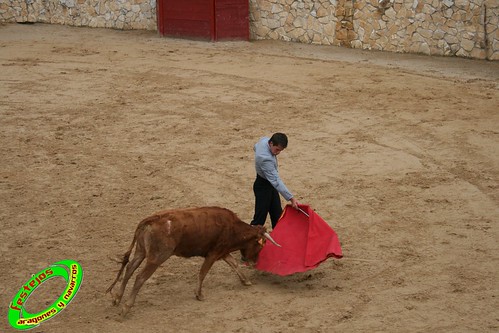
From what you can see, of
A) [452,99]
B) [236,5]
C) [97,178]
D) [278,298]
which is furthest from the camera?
[236,5]

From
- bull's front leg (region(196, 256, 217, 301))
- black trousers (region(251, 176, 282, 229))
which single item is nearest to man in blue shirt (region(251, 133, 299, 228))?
black trousers (region(251, 176, 282, 229))

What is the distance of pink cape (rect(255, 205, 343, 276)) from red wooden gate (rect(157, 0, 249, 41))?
31.4ft

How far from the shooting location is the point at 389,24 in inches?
614

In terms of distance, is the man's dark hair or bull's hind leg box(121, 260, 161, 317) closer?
bull's hind leg box(121, 260, 161, 317)

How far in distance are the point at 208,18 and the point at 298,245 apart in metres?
9.95

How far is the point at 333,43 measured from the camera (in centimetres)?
1659

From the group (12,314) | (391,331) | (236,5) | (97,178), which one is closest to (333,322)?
(391,331)

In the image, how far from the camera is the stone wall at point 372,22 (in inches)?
580

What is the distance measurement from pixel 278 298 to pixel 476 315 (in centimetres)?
162

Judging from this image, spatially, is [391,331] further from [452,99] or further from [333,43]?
[333,43]

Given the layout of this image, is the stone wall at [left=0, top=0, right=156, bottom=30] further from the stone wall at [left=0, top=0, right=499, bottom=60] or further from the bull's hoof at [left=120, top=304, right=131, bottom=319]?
the bull's hoof at [left=120, top=304, right=131, bottom=319]

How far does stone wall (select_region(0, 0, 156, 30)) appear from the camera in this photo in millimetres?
18594

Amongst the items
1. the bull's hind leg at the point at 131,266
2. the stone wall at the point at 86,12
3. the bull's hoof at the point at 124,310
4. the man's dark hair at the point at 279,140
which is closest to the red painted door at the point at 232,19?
the stone wall at the point at 86,12

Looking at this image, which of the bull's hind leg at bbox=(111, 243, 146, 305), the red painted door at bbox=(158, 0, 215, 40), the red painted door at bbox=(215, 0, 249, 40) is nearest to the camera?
the bull's hind leg at bbox=(111, 243, 146, 305)
